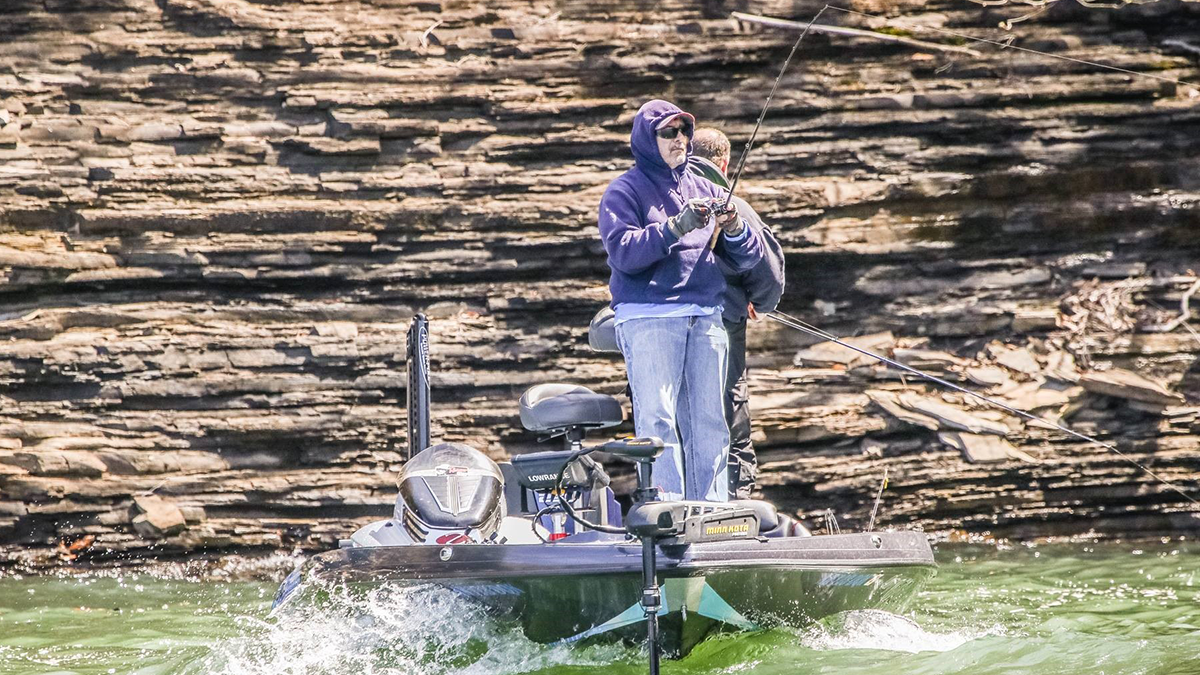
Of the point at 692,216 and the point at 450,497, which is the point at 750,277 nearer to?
the point at 692,216

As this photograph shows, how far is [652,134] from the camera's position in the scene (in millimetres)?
4742

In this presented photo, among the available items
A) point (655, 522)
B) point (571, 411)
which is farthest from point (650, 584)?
point (571, 411)

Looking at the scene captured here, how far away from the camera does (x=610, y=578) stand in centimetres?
399

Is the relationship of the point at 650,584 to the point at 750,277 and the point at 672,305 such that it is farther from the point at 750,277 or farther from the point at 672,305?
the point at 750,277

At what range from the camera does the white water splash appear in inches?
177

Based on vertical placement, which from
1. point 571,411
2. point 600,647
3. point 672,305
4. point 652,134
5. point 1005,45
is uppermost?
point 1005,45

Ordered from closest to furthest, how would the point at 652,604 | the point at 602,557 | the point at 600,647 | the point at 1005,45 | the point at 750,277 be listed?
the point at 652,604
the point at 602,557
the point at 600,647
the point at 750,277
the point at 1005,45

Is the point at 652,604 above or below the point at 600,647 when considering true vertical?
above

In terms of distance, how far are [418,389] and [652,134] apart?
5.09 ft

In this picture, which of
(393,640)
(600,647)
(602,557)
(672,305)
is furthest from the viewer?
(672,305)

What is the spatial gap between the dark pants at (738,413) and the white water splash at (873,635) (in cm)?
81

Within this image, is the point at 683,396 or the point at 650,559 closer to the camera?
the point at 650,559

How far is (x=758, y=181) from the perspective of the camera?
25.8 feet

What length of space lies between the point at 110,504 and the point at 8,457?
63 centimetres
